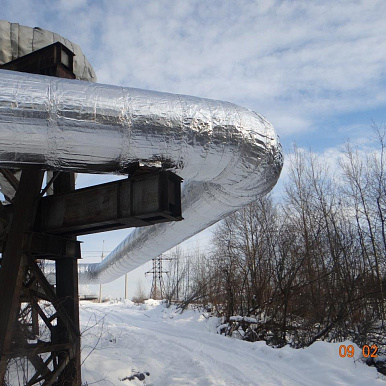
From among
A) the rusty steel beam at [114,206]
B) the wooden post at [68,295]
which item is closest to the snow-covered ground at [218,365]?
the wooden post at [68,295]

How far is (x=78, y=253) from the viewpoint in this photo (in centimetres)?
526

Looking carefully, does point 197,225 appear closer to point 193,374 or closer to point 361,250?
point 193,374

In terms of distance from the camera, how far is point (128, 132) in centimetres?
328

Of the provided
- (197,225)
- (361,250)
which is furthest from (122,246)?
(361,250)

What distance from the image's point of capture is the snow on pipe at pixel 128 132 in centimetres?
303

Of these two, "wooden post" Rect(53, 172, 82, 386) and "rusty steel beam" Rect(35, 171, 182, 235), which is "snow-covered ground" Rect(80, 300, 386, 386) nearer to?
"wooden post" Rect(53, 172, 82, 386)

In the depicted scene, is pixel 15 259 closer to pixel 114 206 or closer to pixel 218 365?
pixel 114 206

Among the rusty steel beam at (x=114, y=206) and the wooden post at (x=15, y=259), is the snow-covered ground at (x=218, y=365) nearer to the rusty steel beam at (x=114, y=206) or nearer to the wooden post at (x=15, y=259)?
the wooden post at (x=15, y=259)

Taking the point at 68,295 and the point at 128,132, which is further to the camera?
the point at 68,295

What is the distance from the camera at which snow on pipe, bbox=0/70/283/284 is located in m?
3.03
